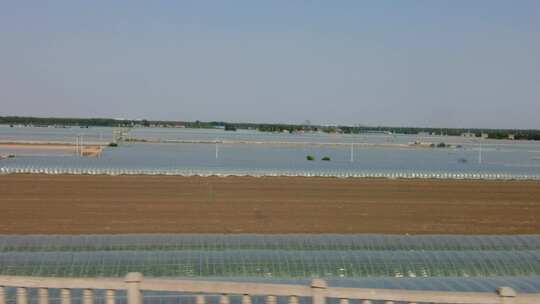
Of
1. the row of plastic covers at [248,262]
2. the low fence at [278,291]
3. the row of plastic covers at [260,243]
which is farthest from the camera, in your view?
the row of plastic covers at [260,243]

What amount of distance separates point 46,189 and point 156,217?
8161mm

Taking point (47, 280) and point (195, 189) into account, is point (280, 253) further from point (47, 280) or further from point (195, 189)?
point (195, 189)

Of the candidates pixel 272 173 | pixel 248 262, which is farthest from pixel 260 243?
A: pixel 272 173

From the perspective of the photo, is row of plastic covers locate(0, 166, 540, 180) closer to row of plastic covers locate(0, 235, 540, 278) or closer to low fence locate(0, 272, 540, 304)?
row of plastic covers locate(0, 235, 540, 278)

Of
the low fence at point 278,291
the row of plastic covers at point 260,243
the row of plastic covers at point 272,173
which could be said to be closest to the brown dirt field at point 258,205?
the row of plastic covers at point 272,173

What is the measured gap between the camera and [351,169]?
32875 mm

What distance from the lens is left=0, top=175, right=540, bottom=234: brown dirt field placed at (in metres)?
17.0

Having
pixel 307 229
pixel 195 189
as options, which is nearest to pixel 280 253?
pixel 307 229

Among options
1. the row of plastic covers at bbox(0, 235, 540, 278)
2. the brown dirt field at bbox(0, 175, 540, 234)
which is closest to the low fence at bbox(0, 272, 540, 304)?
the row of plastic covers at bbox(0, 235, 540, 278)

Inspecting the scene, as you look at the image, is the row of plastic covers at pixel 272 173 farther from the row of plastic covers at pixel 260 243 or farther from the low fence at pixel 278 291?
the low fence at pixel 278 291

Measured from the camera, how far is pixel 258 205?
68.3ft

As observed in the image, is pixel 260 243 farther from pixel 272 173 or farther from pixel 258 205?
pixel 272 173

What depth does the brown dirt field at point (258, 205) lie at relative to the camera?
55.6 feet

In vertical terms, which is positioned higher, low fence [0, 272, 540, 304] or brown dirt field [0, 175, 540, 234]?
low fence [0, 272, 540, 304]
